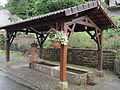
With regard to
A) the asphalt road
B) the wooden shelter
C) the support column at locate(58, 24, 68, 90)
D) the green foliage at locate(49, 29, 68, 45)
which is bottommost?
the asphalt road

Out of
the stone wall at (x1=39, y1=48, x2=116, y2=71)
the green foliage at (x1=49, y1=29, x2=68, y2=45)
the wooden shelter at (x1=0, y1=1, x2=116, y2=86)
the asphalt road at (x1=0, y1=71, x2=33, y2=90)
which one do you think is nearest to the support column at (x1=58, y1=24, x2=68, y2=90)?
the wooden shelter at (x1=0, y1=1, x2=116, y2=86)

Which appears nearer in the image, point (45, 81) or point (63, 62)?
point (63, 62)

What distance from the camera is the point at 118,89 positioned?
8.88m

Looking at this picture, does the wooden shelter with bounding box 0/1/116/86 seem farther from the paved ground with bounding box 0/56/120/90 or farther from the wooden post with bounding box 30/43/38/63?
the wooden post with bounding box 30/43/38/63

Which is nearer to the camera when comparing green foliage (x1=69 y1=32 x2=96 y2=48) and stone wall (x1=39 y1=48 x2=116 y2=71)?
stone wall (x1=39 y1=48 x2=116 y2=71)

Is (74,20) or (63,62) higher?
(74,20)

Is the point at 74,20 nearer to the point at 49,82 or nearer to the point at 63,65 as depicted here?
the point at 63,65

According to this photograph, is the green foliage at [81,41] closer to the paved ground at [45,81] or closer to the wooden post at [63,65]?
the paved ground at [45,81]

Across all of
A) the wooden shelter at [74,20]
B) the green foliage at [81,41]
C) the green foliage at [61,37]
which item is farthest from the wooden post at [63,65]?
the green foliage at [81,41]

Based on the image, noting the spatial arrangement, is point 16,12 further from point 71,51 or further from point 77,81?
point 77,81

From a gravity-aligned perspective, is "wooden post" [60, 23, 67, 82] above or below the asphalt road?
above

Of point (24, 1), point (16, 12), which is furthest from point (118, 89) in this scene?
point (16, 12)

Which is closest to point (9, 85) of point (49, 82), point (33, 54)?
point (49, 82)

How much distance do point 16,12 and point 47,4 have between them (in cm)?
1666
